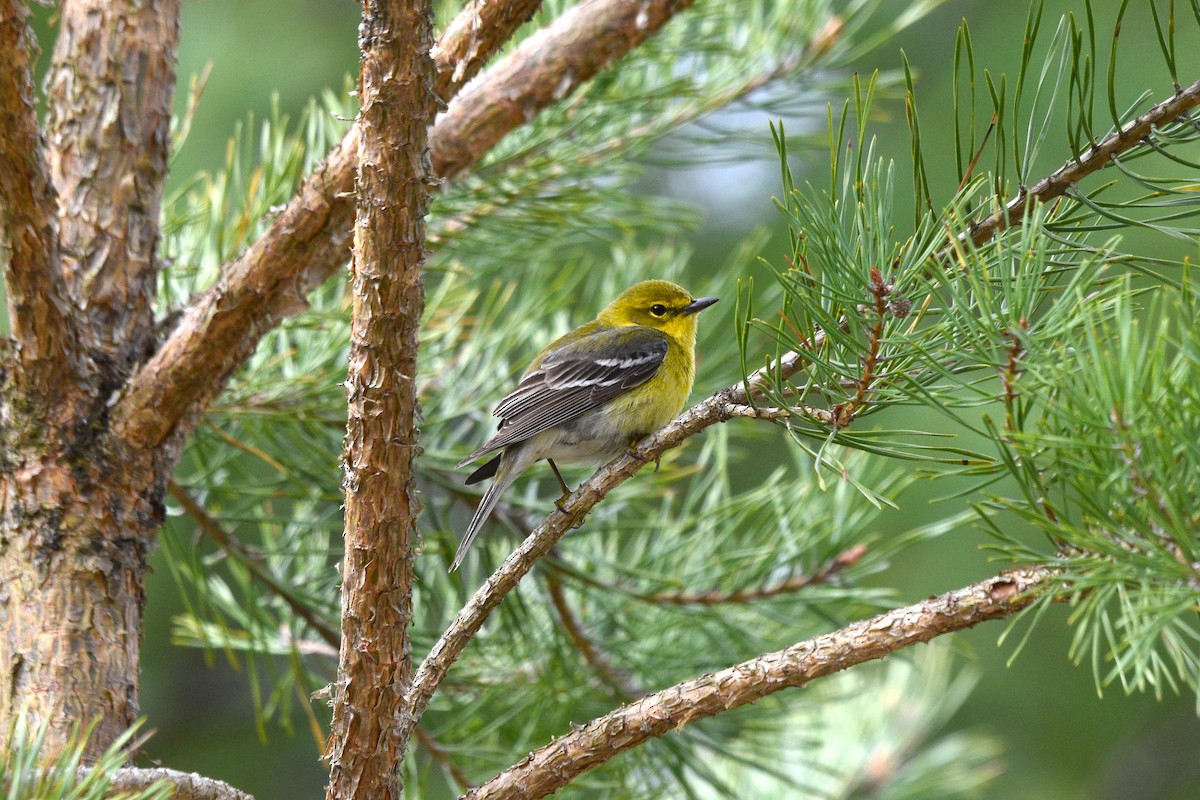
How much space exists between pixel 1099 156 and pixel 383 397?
0.98 m

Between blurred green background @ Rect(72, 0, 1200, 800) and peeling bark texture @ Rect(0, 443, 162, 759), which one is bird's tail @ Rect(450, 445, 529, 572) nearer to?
peeling bark texture @ Rect(0, 443, 162, 759)

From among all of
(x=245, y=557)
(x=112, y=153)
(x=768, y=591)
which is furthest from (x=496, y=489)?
(x=112, y=153)

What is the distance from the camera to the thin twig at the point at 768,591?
2600mm

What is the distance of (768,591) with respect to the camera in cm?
261

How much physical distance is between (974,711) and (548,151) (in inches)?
171

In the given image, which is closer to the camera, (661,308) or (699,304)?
(699,304)

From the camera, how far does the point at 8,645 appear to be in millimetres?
1774

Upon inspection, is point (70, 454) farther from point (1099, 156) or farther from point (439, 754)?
point (1099, 156)

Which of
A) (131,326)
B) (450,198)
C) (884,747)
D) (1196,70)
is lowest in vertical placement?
(884,747)

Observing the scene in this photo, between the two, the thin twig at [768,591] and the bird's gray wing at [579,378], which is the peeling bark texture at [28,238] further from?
the thin twig at [768,591]

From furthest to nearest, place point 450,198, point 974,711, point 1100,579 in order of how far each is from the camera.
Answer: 1. point 974,711
2. point 450,198
3. point 1100,579

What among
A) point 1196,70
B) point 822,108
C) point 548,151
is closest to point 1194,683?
point 548,151

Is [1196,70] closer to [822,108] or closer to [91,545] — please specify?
[822,108]

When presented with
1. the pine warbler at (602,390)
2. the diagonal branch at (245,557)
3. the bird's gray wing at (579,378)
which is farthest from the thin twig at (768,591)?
the diagonal branch at (245,557)
